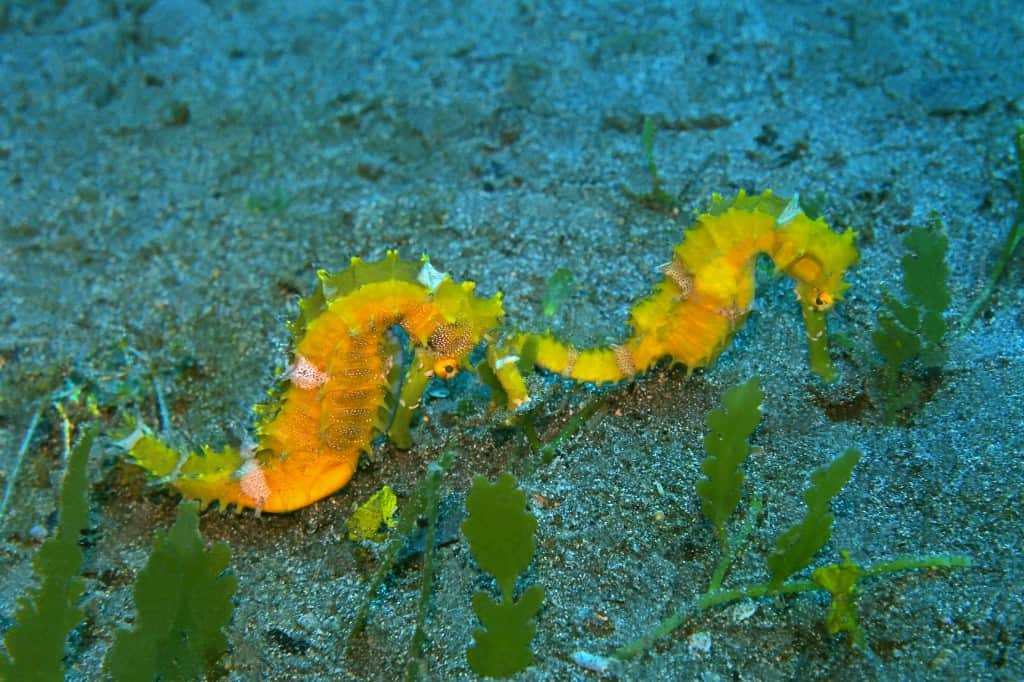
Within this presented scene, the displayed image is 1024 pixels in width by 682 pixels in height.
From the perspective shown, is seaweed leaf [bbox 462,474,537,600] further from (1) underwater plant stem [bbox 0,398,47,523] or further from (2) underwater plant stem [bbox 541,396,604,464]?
(1) underwater plant stem [bbox 0,398,47,523]

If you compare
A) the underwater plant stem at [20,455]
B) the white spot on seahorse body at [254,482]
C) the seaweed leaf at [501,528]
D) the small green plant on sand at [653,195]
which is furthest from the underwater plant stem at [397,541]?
the small green plant on sand at [653,195]

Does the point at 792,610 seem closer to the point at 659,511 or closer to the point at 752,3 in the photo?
the point at 659,511

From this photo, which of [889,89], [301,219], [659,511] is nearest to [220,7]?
[301,219]

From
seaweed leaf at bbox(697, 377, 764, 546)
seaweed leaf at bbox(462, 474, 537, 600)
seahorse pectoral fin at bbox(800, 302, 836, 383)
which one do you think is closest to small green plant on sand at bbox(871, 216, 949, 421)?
seahorse pectoral fin at bbox(800, 302, 836, 383)

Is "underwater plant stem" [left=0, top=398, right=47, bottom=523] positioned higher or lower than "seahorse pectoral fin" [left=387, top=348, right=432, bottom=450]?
lower

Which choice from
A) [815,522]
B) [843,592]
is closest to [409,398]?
[815,522]

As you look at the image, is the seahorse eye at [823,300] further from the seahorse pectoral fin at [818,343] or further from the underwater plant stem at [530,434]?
the underwater plant stem at [530,434]
